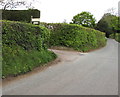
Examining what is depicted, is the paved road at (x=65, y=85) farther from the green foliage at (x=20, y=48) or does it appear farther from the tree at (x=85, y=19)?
the tree at (x=85, y=19)

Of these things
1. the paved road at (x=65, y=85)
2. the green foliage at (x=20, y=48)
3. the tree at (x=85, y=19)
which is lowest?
the paved road at (x=65, y=85)

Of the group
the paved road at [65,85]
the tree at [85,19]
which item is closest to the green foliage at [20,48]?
the paved road at [65,85]

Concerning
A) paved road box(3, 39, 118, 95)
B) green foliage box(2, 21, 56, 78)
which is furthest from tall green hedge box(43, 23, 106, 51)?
paved road box(3, 39, 118, 95)

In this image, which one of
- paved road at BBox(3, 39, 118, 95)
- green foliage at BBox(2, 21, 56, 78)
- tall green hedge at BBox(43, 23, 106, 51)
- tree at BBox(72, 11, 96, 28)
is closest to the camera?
paved road at BBox(3, 39, 118, 95)

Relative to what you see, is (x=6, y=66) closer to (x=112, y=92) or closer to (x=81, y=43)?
(x=112, y=92)

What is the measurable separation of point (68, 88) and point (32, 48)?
3922 mm

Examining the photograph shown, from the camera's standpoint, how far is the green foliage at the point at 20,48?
5793mm

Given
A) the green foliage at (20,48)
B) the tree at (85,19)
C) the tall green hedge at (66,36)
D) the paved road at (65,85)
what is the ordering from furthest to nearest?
the tree at (85,19), the tall green hedge at (66,36), the green foliage at (20,48), the paved road at (65,85)

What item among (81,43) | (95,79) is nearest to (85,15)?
(81,43)

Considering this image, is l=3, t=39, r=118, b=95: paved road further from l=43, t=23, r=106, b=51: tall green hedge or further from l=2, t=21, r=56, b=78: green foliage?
l=43, t=23, r=106, b=51: tall green hedge

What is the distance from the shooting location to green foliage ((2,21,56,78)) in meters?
5.79

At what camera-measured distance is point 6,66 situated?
5.50m

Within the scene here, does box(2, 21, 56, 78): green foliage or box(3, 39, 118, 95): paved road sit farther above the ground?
box(2, 21, 56, 78): green foliage

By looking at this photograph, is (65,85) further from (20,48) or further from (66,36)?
(66,36)
